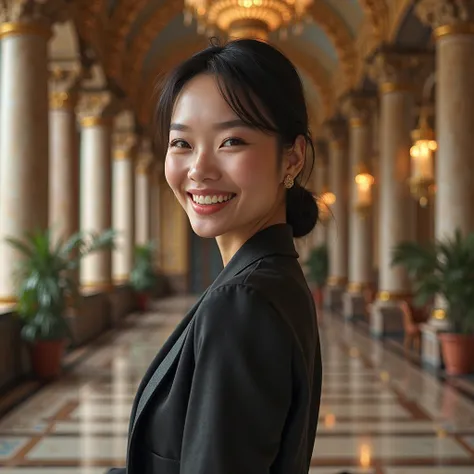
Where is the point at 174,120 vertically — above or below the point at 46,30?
below

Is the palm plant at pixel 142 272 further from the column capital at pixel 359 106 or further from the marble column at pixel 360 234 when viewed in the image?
the column capital at pixel 359 106

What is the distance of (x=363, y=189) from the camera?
49.6ft

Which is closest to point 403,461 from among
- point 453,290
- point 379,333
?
point 453,290

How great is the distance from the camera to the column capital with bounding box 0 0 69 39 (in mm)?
8391

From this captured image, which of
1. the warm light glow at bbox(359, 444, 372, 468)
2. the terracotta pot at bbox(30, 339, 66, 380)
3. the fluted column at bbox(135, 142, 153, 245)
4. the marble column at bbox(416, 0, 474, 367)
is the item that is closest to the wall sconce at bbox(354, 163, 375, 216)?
the marble column at bbox(416, 0, 474, 367)

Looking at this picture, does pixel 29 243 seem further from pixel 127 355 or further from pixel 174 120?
pixel 174 120

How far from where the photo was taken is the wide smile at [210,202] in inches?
47.3

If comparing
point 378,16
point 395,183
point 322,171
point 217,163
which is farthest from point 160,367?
point 322,171

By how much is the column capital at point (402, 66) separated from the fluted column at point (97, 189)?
222 inches

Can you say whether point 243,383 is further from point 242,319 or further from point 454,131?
point 454,131

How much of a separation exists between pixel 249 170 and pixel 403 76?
12268 millimetres

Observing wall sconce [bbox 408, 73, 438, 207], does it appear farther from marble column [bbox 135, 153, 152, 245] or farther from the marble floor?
marble column [bbox 135, 153, 152, 245]

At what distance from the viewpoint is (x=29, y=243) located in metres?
8.43

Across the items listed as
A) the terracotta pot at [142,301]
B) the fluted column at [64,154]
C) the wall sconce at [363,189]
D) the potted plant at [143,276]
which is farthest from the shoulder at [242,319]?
the terracotta pot at [142,301]
